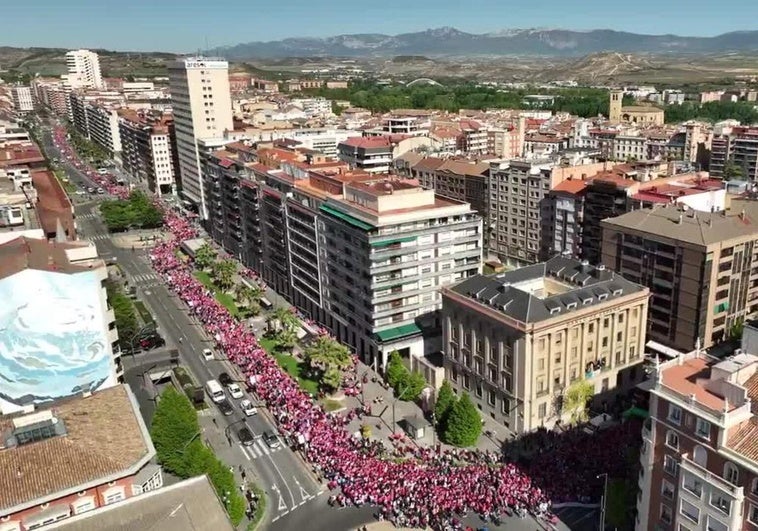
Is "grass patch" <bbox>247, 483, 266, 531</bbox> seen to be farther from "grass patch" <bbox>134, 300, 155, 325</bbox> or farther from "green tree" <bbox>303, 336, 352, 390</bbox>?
"grass patch" <bbox>134, 300, 155, 325</bbox>

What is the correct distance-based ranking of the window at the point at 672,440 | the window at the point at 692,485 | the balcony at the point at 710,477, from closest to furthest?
the balcony at the point at 710,477
the window at the point at 692,485
the window at the point at 672,440

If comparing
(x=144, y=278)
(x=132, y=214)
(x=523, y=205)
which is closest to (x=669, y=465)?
(x=523, y=205)

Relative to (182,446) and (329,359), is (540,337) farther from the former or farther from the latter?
(182,446)

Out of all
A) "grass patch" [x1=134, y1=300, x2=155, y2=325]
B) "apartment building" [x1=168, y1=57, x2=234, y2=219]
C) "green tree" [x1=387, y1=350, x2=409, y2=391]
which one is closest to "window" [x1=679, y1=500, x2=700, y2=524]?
"green tree" [x1=387, y1=350, x2=409, y2=391]

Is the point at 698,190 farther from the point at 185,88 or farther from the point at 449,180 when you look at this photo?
the point at 185,88

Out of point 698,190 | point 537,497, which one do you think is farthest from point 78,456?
point 698,190

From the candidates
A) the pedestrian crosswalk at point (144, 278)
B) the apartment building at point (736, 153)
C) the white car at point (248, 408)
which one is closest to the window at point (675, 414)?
the white car at point (248, 408)

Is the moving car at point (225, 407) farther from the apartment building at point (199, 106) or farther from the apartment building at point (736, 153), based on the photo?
the apartment building at point (736, 153)
